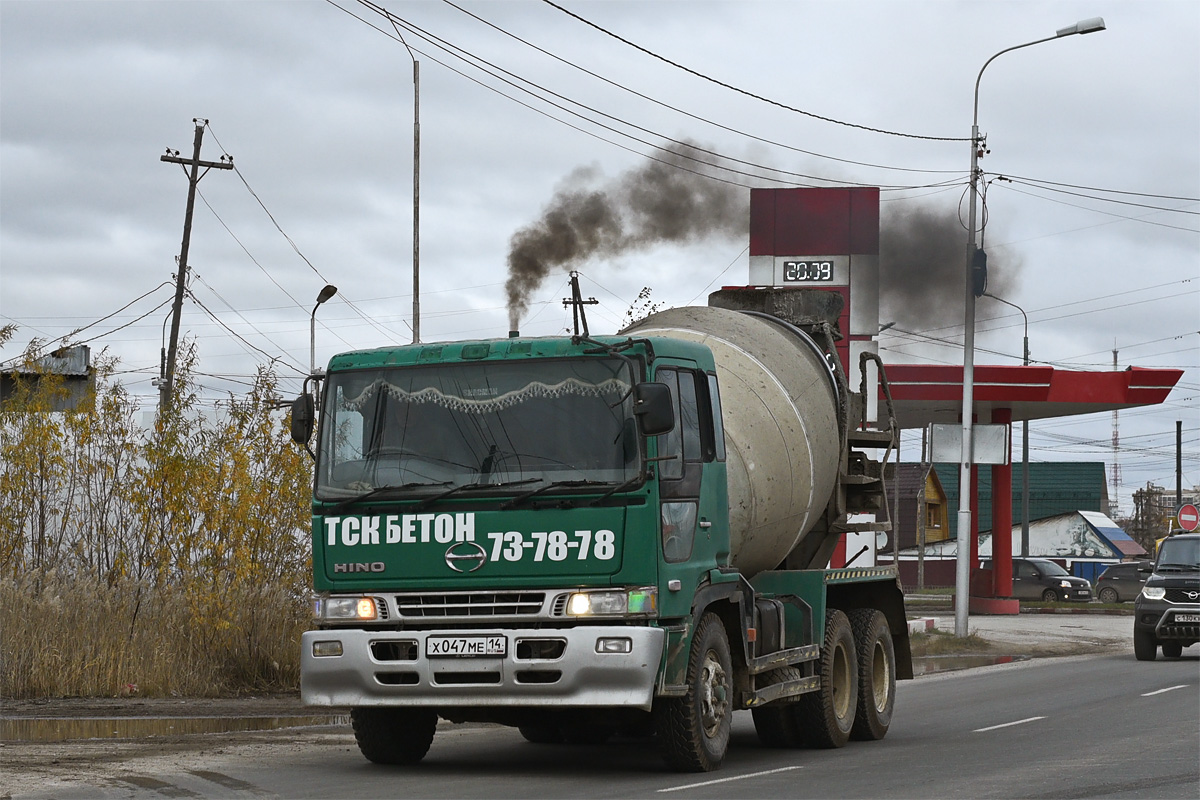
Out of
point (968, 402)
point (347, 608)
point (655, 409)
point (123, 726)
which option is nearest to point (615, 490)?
point (655, 409)

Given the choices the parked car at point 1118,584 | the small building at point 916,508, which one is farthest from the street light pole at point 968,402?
the small building at point 916,508

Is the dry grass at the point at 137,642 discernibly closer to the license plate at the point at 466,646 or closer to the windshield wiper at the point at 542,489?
the license plate at the point at 466,646

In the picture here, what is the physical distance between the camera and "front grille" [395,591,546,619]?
966 centimetres

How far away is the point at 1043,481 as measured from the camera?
89.1m

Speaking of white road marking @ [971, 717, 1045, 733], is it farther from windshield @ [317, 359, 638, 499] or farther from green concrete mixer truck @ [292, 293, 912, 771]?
windshield @ [317, 359, 638, 499]

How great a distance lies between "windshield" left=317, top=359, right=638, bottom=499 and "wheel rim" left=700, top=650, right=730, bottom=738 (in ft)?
5.09

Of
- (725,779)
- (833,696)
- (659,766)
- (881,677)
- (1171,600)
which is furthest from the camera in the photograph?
(1171,600)

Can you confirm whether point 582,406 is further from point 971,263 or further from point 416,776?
point 971,263

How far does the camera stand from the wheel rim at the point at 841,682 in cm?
1266

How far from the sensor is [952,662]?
79.5 feet

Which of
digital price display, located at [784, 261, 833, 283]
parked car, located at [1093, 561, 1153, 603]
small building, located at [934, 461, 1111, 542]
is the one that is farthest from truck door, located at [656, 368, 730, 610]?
small building, located at [934, 461, 1111, 542]

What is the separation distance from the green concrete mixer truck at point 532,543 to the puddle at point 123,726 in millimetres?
2917

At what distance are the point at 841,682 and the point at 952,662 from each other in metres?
12.1

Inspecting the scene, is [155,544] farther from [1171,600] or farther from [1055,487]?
[1055,487]
